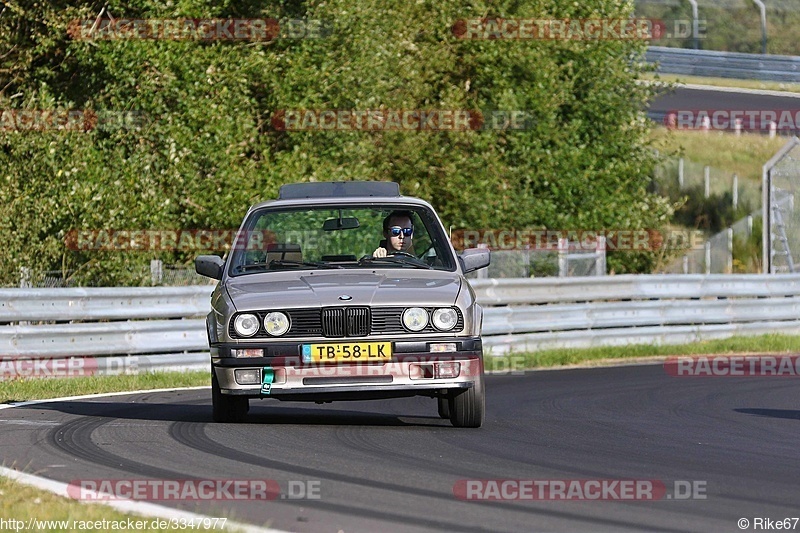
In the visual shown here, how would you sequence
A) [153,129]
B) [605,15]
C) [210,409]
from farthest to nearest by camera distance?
[605,15] → [153,129] → [210,409]

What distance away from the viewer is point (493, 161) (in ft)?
88.6

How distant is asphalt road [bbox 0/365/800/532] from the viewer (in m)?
6.23

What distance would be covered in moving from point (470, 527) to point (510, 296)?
42.5 ft

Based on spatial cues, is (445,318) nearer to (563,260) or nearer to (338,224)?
(338,224)

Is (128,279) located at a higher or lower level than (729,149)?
lower

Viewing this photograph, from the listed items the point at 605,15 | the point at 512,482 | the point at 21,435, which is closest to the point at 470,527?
the point at 512,482

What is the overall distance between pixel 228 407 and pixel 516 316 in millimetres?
9167

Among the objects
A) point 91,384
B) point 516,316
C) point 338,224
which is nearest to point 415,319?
point 338,224

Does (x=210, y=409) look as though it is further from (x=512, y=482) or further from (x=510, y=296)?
(x=510, y=296)

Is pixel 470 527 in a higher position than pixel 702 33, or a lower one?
lower

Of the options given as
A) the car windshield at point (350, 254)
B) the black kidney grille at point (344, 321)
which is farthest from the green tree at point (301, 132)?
the black kidney grille at point (344, 321)

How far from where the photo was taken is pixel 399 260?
34.2 ft

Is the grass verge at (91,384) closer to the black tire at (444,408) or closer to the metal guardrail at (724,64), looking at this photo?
the black tire at (444,408)

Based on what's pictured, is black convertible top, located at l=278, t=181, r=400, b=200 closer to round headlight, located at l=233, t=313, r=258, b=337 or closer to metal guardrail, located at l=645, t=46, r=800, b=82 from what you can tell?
round headlight, located at l=233, t=313, r=258, b=337
